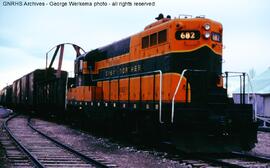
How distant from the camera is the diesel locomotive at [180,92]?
10.5 m

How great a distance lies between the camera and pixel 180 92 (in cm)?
A: 1140

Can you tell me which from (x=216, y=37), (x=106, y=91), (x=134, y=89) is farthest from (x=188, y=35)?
(x=106, y=91)

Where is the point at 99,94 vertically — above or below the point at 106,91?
below

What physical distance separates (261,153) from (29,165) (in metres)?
6.91

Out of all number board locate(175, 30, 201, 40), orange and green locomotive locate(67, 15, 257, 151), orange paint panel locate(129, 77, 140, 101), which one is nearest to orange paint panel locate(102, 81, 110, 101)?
orange and green locomotive locate(67, 15, 257, 151)

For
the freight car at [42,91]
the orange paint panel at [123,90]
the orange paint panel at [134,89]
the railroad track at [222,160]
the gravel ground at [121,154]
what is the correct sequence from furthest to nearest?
the freight car at [42,91] → the orange paint panel at [123,90] → the orange paint panel at [134,89] → the gravel ground at [121,154] → the railroad track at [222,160]

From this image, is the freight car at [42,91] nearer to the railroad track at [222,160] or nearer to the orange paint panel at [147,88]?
the orange paint panel at [147,88]

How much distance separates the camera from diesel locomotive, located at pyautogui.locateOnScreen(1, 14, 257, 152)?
10.5 metres

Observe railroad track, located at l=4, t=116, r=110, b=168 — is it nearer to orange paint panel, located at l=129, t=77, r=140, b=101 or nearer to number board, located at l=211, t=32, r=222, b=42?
orange paint panel, located at l=129, t=77, r=140, b=101

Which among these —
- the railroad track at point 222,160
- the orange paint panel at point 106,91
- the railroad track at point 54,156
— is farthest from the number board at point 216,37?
the orange paint panel at point 106,91

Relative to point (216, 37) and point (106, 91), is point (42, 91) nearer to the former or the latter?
point (106, 91)

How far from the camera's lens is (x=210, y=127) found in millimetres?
10516

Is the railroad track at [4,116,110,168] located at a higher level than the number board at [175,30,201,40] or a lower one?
lower

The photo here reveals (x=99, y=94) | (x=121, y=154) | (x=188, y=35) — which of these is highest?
(x=188, y=35)
